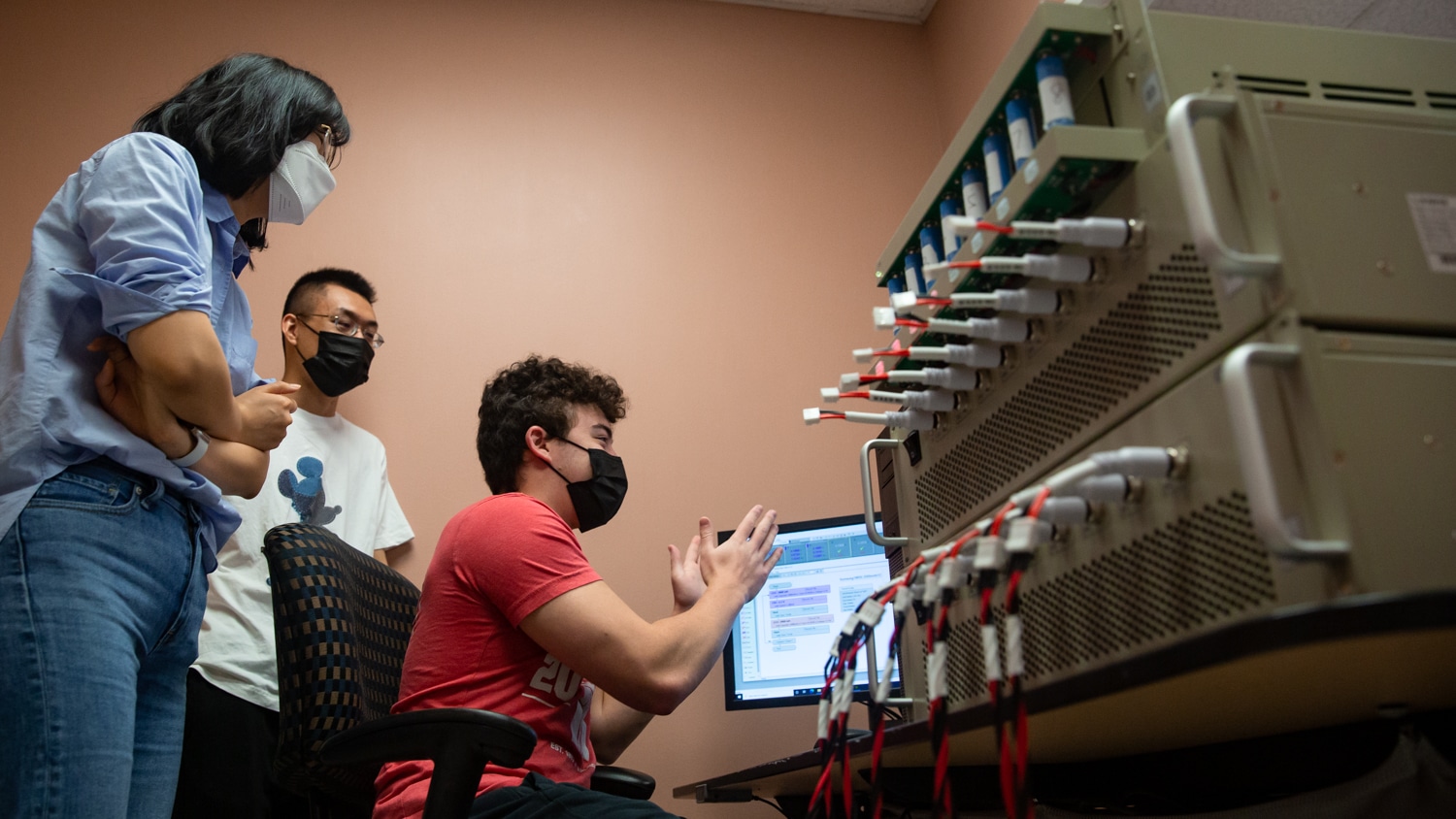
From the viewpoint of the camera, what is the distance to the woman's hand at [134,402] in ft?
4.06

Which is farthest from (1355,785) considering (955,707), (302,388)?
(302,388)

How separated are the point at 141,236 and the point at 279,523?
3.43 feet

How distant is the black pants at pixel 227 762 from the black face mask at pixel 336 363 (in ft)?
2.24

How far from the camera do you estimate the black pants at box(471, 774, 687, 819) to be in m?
1.15

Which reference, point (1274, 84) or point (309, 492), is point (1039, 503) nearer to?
point (1274, 84)

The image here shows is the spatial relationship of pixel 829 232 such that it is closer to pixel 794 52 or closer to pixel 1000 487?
pixel 794 52

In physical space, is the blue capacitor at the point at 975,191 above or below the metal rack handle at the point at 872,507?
above

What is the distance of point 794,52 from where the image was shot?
10.2ft

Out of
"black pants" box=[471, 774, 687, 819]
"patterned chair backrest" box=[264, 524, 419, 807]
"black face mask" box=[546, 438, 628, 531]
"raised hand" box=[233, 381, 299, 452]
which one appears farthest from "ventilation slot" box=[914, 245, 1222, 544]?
"raised hand" box=[233, 381, 299, 452]

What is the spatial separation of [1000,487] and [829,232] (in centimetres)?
190

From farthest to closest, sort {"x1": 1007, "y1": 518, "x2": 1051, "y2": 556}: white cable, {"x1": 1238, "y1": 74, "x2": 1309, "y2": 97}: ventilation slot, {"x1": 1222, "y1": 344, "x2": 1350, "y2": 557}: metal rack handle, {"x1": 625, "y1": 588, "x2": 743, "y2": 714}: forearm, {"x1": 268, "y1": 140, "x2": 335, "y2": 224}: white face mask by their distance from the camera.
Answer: {"x1": 268, "y1": 140, "x2": 335, "y2": 224}: white face mask < {"x1": 625, "y1": 588, "x2": 743, "y2": 714}: forearm < {"x1": 1238, "y1": 74, "x2": 1309, "y2": 97}: ventilation slot < {"x1": 1007, "y1": 518, "x2": 1051, "y2": 556}: white cable < {"x1": 1222, "y1": 344, "x2": 1350, "y2": 557}: metal rack handle

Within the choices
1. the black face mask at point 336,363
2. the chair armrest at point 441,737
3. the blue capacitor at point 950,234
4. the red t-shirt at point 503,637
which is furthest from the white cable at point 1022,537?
the black face mask at point 336,363

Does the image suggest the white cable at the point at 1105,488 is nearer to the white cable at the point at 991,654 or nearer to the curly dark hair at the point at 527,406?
the white cable at the point at 991,654

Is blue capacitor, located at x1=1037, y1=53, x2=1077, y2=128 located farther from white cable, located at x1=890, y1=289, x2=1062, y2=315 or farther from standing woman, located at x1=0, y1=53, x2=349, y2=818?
standing woman, located at x1=0, y1=53, x2=349, y2=818
